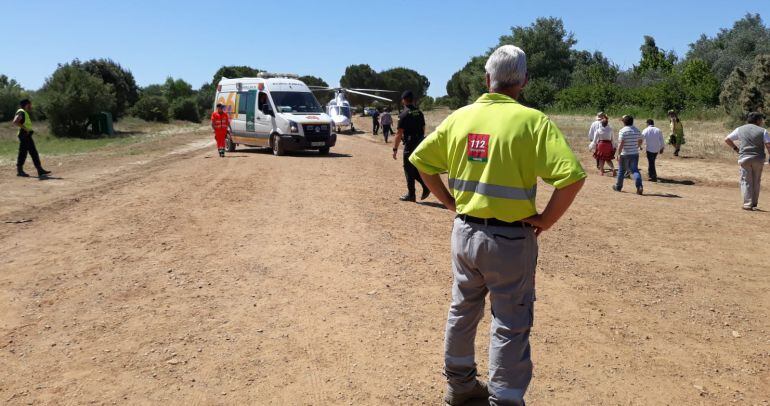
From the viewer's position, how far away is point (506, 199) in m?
3.15

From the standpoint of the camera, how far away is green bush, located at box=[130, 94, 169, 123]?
58.2 meters

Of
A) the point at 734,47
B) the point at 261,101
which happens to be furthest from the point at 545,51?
the point at 261,101

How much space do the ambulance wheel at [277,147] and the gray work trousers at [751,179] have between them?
12.8 m

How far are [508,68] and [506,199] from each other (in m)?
0.69

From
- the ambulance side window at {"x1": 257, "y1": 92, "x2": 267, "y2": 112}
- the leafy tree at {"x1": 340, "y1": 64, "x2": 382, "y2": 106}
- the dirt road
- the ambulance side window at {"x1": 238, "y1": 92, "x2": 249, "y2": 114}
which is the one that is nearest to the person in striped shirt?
the dirt road

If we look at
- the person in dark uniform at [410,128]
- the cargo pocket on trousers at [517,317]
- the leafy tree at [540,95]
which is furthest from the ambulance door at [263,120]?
the leafy tree at [540,95]

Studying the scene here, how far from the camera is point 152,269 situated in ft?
21.2

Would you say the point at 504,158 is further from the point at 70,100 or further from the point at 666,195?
the point at 70,100

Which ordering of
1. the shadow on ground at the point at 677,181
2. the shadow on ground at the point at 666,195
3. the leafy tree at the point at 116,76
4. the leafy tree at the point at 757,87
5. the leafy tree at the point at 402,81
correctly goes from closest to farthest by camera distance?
the shadow on ground at the point at 666,195
the shadow on ground at the point at 677,181
the leafy tree at the point at 757,87
the leafy tree at the point at 116,76
the leafy tree at the point at 402,81

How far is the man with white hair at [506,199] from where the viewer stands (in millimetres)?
3090

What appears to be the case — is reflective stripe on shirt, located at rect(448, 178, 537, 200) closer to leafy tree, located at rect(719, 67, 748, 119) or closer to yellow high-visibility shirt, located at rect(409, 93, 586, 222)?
yellow high-visibility shirt, located at rect(409, 93, 586, 222)

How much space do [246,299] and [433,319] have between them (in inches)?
65.4

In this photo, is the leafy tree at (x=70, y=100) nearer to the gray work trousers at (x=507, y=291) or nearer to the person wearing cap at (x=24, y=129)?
the person wearing cap at (x=24, y=129)

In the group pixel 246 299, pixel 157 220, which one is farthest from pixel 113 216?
pixel 246 299
